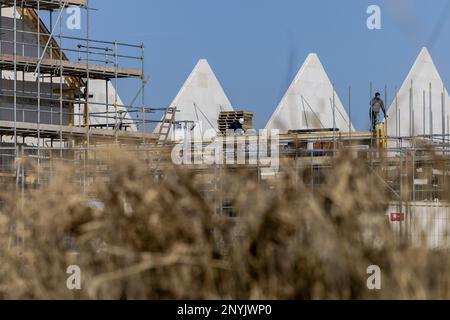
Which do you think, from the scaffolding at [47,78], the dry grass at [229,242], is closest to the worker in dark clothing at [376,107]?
the scaffolding at [47,78]

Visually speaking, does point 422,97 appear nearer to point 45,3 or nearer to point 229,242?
point 45,3

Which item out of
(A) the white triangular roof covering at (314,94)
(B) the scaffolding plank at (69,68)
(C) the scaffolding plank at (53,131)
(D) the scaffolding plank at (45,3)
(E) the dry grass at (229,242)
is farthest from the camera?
(A) the white triangular roof covering at (314,94)

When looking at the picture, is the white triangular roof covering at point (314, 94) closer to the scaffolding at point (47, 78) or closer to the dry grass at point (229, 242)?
the scaffolding at point (47, 78)

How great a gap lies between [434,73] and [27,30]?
80.0 feet

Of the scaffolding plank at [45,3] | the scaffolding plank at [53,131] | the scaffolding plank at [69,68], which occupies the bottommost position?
the scaffolding plank at [53,131]

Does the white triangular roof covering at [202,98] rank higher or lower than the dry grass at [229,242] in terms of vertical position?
higher

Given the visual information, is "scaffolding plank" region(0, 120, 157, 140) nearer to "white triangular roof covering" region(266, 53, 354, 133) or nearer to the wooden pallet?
the wooden pallet

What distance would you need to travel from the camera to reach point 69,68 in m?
31.0

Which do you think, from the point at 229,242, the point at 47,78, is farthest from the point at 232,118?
the point at 229,242

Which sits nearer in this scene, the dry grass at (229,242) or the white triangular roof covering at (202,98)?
the dry grass at (229,242)

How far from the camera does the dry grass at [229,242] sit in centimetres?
529

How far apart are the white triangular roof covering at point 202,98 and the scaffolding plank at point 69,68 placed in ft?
45.7

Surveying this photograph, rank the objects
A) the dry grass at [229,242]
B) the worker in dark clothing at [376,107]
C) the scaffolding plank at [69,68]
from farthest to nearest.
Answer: the scaffolding plank at [69,68]
the worker in dark clothing at [376,107]
the dry grass at [229,242]

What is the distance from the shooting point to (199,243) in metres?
5.72
